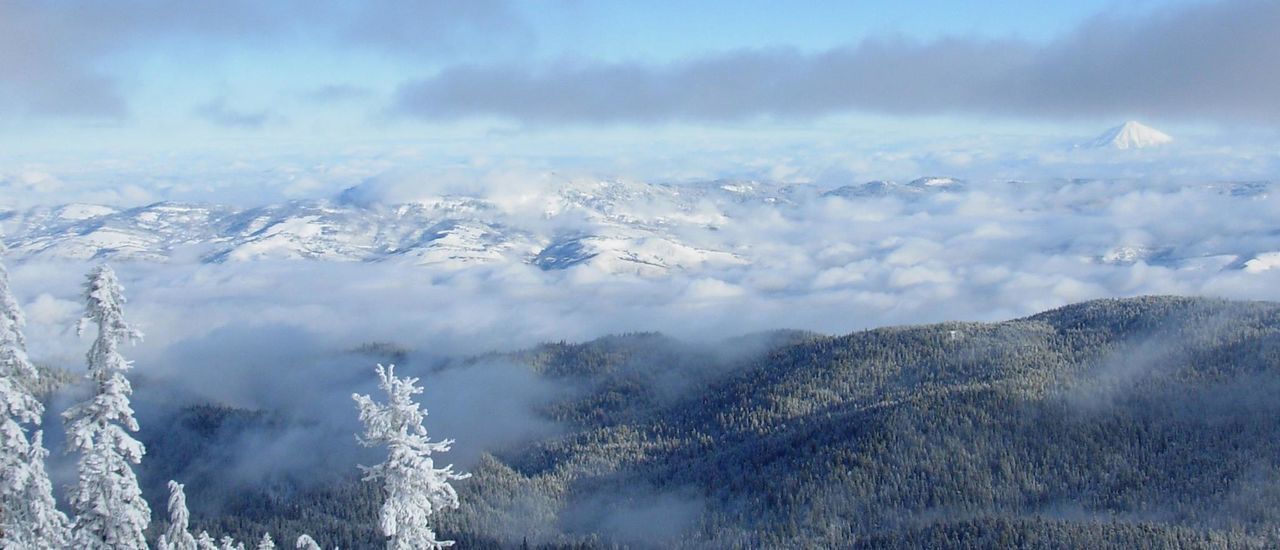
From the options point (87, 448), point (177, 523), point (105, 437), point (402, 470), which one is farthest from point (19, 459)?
point (402, 470)

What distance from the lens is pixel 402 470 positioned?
119ft

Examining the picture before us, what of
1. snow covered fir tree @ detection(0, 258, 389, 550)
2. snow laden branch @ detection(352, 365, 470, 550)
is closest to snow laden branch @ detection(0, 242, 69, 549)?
snow covered fir tree @ detection(0, 258, 389, 550)

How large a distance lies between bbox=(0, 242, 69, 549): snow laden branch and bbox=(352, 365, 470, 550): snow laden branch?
12852 mm

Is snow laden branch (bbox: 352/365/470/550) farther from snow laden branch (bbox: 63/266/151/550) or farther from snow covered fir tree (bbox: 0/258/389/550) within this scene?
snow laden branch (bbox: 63/266/151/550)

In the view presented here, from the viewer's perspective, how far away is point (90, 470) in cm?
3606

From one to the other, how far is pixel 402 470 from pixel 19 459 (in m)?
15.2

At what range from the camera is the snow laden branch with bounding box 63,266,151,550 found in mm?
35906

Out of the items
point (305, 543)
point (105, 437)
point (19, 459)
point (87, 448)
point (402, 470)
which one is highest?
point (105, 437)

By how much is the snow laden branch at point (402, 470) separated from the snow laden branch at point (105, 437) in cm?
927

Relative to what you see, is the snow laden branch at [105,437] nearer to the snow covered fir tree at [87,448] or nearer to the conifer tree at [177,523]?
the snow covered fir tree at [87,448]

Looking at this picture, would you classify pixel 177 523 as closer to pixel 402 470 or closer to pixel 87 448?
pixel 87 448

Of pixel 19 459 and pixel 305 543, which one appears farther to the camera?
pixel 305 543

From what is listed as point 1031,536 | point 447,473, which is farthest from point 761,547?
point 447,473

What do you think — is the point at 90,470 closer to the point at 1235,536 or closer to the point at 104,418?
the point at 104,418
